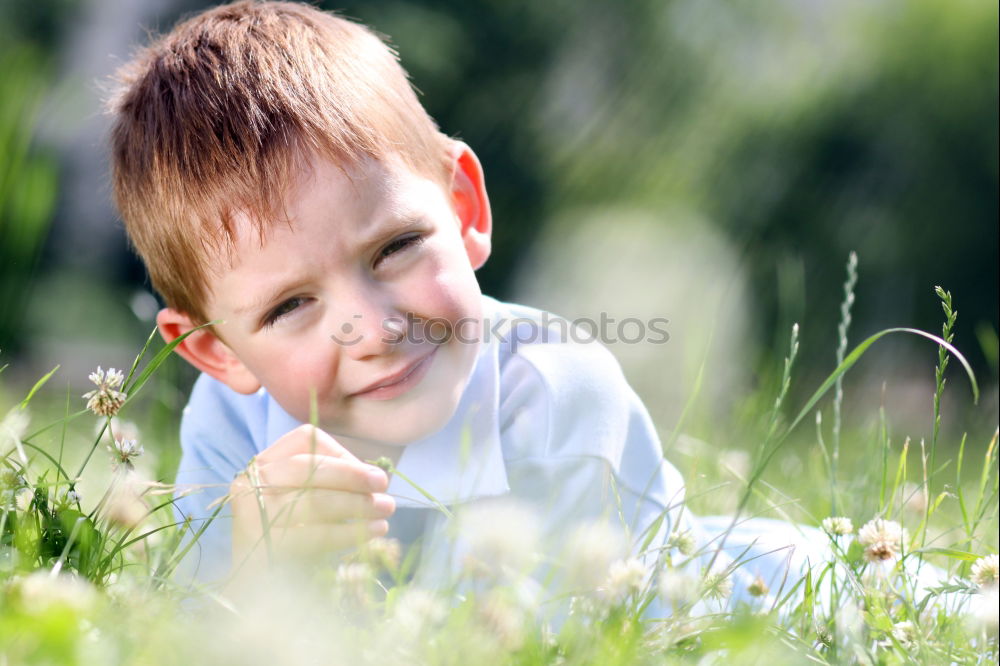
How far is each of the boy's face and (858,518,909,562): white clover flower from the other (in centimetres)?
67

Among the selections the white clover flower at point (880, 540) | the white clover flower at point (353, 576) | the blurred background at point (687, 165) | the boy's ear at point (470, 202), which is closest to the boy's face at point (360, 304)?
the boy's ear at point (470, 202)

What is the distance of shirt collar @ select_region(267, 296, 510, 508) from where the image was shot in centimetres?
168

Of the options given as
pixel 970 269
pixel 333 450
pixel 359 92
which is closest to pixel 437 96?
pixel 970 269

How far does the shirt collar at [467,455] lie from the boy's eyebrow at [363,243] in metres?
0.28

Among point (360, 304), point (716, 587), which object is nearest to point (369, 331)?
point (360, 304)

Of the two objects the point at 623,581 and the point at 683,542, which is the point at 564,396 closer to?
the point at 683,542

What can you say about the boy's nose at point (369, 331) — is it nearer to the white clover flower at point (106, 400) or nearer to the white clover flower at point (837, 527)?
the white clover flower at point (106, 400)

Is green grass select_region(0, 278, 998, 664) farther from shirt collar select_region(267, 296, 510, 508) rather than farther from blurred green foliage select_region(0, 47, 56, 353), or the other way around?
blurred green foliage select_region(0, 47, 56, 353)

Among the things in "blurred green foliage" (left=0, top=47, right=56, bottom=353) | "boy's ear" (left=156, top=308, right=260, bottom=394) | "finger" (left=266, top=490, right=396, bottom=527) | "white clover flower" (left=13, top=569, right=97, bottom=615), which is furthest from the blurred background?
"white clover flower" (left=13, top=569, right=97, bottom=615)

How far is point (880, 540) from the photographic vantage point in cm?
128

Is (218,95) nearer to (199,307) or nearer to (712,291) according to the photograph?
(199,307)

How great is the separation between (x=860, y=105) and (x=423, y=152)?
3.24 meters

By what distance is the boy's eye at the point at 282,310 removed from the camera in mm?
1547

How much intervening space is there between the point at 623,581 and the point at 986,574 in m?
0.53
